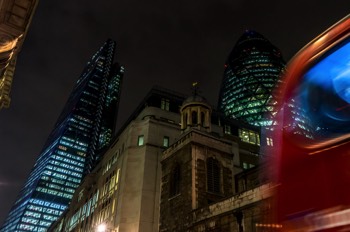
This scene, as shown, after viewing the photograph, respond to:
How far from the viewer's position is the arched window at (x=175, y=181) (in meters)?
33.1

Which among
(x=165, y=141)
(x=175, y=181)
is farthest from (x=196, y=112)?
(x=175, y=181)

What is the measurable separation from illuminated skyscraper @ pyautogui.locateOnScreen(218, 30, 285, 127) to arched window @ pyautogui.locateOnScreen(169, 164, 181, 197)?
94295mm

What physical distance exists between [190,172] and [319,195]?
26439 millimetres

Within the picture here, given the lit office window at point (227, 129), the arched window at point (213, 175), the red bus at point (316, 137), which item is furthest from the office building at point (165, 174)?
the red bus at point (316, 137)

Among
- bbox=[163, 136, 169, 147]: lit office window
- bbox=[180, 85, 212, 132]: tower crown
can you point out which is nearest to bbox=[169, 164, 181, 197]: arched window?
bbox=[180, 85, 212, 132]: tower crown

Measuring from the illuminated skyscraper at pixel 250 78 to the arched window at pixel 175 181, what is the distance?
94295mm

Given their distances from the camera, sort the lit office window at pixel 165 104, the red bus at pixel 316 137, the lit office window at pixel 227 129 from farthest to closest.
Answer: the lit office window at pixel 227 129 → the lit office window at pixel 165 104 → the red bus at pixel 316 137

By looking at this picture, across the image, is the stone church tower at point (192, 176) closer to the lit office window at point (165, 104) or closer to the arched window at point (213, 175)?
the arched window at point (213, 175)

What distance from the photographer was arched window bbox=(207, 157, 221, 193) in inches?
1272

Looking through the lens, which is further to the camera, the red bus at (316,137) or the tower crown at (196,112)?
the tower crown at (196,112)

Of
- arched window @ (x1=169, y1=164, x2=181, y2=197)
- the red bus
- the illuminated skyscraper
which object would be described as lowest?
the red bus

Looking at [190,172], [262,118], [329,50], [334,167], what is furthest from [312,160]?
[262,118]

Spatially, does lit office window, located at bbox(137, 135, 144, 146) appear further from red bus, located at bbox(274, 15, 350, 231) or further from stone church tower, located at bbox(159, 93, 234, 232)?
red bus, located at bbox(274, 15, 350, 231)

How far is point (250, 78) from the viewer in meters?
141
